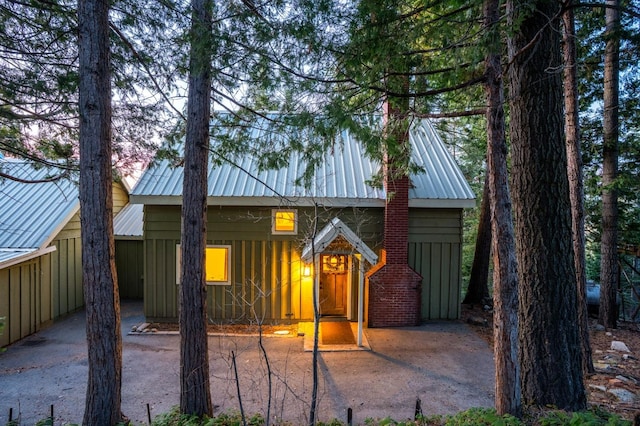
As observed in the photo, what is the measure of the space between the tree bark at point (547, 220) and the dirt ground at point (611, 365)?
3.14ft

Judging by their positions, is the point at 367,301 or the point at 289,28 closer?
the point at 289,28

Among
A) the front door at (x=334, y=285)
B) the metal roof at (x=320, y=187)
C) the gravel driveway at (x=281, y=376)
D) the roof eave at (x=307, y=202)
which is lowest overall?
the gravel driveway at (x=281, y=376)

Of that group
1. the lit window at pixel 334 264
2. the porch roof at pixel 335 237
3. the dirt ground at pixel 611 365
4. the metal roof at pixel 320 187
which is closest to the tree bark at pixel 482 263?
the dirt ground at pixel 611 365

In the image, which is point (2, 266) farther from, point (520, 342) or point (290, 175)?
point (520, 342)

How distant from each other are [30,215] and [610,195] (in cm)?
1556

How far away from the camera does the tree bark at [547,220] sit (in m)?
4.48

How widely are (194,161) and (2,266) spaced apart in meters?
6.34

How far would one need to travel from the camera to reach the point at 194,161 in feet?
15.0

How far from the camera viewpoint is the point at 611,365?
6.54 meters

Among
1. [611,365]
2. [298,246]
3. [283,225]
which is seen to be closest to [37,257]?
[283,225]

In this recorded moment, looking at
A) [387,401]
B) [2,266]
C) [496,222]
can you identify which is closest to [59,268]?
[2,266]

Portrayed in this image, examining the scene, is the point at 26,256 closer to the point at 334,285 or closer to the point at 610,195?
the point at 334,285

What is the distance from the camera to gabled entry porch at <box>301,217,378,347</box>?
309 inches

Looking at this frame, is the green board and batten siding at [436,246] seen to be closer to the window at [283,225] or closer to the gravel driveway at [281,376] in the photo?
the gravel driveway at [281,376]
